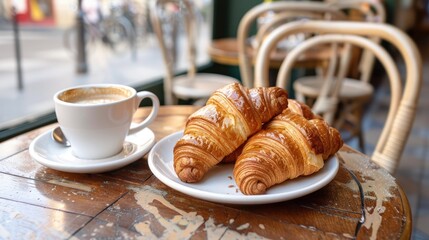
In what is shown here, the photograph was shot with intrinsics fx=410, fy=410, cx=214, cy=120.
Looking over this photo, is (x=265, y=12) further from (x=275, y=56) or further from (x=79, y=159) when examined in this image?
(x=79, y=159)

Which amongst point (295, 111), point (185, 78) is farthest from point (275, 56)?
point (295, 111)

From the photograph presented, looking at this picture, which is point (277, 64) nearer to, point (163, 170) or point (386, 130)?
point (386, 130)

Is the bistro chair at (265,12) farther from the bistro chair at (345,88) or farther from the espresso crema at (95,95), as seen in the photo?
the espresso crema at (95,95)

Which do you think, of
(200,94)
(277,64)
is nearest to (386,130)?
(277,64)

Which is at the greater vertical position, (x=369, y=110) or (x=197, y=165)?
(x=197, y=165)

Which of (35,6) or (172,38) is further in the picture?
(172,38)

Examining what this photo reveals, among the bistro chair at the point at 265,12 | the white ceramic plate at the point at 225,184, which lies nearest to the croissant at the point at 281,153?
the white ceramic plate at the point at 225,184

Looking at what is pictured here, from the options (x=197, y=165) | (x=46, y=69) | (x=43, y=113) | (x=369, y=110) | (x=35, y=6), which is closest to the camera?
(x=197, y=165)
